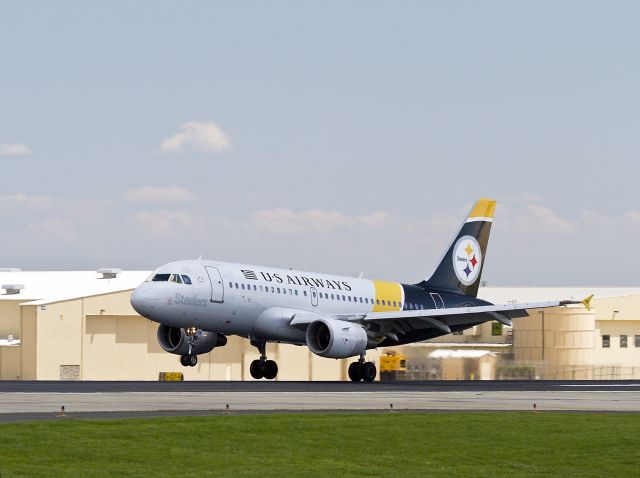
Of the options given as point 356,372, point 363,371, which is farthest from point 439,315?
point 356,372

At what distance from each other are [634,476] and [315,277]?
36.8 meters

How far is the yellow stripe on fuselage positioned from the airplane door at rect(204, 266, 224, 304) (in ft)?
Answer: 33.1

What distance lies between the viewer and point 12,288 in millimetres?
90188

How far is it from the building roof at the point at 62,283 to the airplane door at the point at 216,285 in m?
37.7

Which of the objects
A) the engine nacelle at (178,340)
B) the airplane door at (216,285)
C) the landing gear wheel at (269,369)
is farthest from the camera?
→ the landing gear wheel at (269,369)

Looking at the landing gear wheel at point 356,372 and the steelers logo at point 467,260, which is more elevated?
the steelers logo at point 467,260

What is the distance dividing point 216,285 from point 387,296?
1168 centimetres

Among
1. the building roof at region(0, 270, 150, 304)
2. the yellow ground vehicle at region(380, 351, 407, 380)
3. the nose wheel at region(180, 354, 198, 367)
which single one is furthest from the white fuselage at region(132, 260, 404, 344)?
the building roof at region(0, 270, 150, 304)

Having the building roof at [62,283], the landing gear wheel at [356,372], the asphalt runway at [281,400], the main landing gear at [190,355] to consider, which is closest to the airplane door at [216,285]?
the main landing gear at [190,355]

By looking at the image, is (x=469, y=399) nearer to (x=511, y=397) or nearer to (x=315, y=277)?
(x=511, y=397)

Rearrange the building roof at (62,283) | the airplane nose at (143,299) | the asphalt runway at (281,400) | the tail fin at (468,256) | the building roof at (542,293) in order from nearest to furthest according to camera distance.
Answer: the asphalt runway at (281,400) < the airplane nose at (143,299) < the tail fin at (468,256) < the building roof at (62,283) < the building roof at (542,293)

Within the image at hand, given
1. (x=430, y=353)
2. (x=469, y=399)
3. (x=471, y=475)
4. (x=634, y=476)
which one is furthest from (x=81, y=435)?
(x=430, y=353)

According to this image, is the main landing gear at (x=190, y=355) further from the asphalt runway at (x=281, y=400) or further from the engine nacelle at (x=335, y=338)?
the asphalt runway at (x=281, y=400)

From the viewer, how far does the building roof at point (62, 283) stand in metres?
89.9
